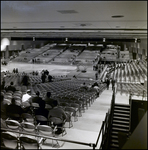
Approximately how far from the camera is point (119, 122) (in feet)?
30.7

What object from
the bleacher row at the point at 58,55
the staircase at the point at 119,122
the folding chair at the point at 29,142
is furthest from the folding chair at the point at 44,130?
the bleacher row at the point at 58,55

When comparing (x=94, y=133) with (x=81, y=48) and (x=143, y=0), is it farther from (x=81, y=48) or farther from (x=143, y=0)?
(x=81, y=48)

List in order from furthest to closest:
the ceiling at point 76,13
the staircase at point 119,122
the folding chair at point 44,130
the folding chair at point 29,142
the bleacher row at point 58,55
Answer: the bleacher row at point 58,55, the staircase at point 119,122, the folding chair at point 44,130, the ceiling at point 76,13, the folding chair at point 29,142

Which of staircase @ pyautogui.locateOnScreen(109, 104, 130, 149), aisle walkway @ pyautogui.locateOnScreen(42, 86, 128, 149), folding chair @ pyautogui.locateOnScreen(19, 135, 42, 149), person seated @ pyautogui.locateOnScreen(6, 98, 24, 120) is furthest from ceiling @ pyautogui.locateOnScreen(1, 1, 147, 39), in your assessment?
staircase @ pyautogui.locateOnScreen(109, 104, 130, 149)

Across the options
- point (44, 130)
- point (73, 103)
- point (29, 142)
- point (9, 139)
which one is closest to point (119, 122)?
point (73, 103)

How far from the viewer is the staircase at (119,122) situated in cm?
840

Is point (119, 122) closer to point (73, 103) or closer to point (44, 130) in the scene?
point (73, 103)

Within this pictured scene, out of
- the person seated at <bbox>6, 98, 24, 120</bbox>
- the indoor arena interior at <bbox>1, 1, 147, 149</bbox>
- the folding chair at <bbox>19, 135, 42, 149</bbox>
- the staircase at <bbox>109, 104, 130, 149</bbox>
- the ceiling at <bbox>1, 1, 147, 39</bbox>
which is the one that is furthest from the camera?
the staircase at <bbox>109, 104, 130, 149</bbox>

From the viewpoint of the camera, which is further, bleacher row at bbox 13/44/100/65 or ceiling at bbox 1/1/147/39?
bleacher row at bbox 13/44/100/65

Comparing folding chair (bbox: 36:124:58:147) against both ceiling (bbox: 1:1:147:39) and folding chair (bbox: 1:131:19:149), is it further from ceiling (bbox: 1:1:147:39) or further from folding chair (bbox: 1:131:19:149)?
ceiling (bbox: 1:1:147:39)

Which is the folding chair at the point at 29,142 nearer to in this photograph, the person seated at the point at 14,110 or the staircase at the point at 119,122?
the person seated at the point at 14,110

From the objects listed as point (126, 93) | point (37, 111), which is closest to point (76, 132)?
point (37, 111)

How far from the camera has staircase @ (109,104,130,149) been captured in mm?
8398

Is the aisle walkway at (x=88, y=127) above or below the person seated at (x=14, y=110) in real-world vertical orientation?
below
